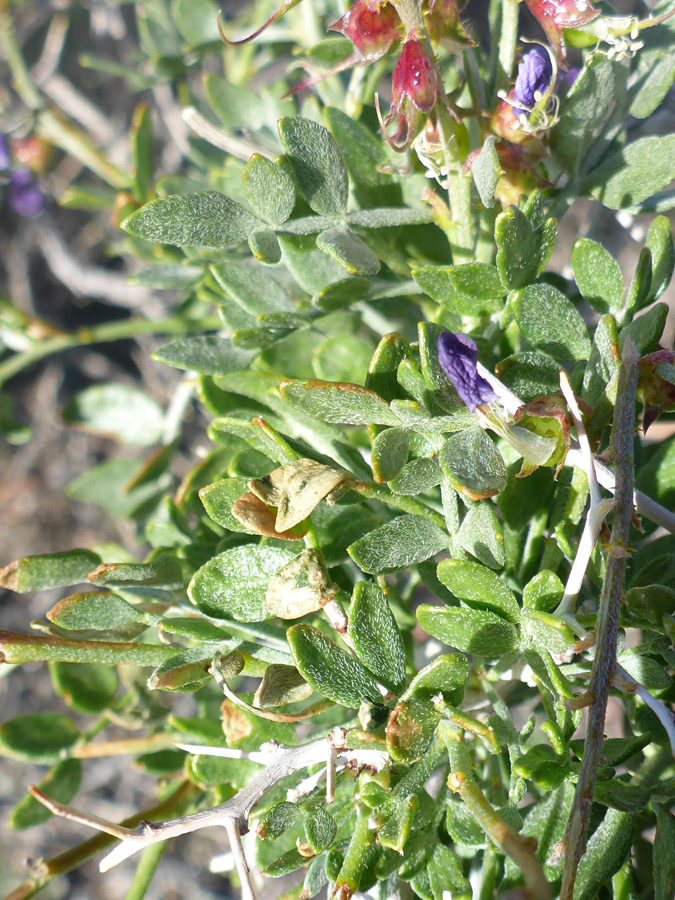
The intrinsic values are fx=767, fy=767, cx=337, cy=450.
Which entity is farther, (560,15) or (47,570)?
(47,570)

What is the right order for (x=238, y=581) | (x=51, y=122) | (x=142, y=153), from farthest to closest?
(x=51, y=122) < (x=142, y=153) < (x=238, y=581)

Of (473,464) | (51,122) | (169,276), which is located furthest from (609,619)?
(51,122)

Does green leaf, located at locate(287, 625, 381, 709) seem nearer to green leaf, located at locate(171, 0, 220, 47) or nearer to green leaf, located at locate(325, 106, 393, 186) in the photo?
green leaf, located at locate(325, 106, 393, 186)

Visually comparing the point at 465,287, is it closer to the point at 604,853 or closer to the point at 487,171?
the point at 487,171

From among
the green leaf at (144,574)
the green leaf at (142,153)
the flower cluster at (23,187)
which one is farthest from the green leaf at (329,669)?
the flower cluster at (23,187)

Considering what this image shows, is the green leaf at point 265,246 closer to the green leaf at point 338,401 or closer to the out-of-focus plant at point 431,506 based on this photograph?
the out-of-focus plant at point 431,506

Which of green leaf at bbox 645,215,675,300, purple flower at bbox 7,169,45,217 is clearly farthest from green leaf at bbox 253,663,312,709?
purple flower at bbox 7,169,45,217

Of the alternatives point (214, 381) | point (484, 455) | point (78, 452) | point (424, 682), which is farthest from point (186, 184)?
point (78, 452)
